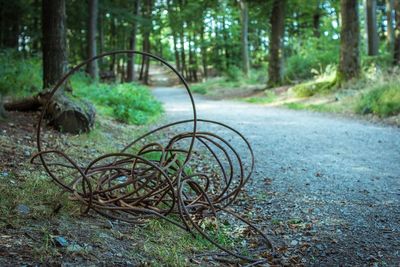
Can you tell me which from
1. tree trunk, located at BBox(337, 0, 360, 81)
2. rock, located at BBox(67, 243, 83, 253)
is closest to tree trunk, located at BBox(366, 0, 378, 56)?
tree trunk, located at BBox(337, 0, 360, 81)

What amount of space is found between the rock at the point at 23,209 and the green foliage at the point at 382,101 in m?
9.66

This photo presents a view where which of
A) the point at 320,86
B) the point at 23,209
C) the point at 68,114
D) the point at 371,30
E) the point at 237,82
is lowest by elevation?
the point at 23,209

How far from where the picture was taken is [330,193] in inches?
182

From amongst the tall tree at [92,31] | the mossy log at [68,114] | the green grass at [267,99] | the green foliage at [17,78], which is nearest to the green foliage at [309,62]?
the green grass at [267,99]

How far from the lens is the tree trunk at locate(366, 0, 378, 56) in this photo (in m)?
18.7

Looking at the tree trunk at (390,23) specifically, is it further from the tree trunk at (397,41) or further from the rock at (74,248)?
the rock at (74,248)

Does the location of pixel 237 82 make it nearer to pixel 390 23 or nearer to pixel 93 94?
pixel 390 23

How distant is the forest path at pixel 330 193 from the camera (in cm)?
328

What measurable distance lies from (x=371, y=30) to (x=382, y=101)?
8.72 meters

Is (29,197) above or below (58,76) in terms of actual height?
below

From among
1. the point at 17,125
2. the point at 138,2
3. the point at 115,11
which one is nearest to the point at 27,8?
the point at 115,11

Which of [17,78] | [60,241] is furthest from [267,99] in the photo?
[60,241]

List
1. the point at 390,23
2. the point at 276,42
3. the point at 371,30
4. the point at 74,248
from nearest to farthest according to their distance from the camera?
the point at 74,248, the point at 371,30, the point at 390,23, the point at 276,42

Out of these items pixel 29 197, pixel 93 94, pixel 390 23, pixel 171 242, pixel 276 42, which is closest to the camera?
pixel 171 242
